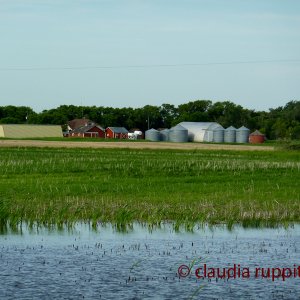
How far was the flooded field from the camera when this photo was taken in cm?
1692

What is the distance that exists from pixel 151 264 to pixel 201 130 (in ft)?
488

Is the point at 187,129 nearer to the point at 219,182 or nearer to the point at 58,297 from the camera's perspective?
the point at 219,182

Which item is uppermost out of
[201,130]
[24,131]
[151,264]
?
[151,264]

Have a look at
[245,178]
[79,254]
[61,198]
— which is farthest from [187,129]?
[79,254]

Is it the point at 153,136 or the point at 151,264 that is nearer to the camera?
the point at 151,264

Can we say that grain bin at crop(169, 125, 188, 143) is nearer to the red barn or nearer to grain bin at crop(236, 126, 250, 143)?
grain bin at crop(236, 126, 250, 143)

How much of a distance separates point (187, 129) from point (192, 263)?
491 ft

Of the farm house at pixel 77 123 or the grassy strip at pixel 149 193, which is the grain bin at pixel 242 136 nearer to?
the farm house at pixel 77 123

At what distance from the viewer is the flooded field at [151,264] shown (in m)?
16.9

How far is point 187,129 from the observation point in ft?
554

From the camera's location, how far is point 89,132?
185 m

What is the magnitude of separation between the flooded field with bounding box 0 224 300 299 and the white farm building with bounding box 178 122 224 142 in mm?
138272

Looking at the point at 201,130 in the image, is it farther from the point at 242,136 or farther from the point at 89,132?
the point at 89,132

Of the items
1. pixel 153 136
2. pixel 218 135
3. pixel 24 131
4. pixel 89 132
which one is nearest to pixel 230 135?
pixel 218 135
